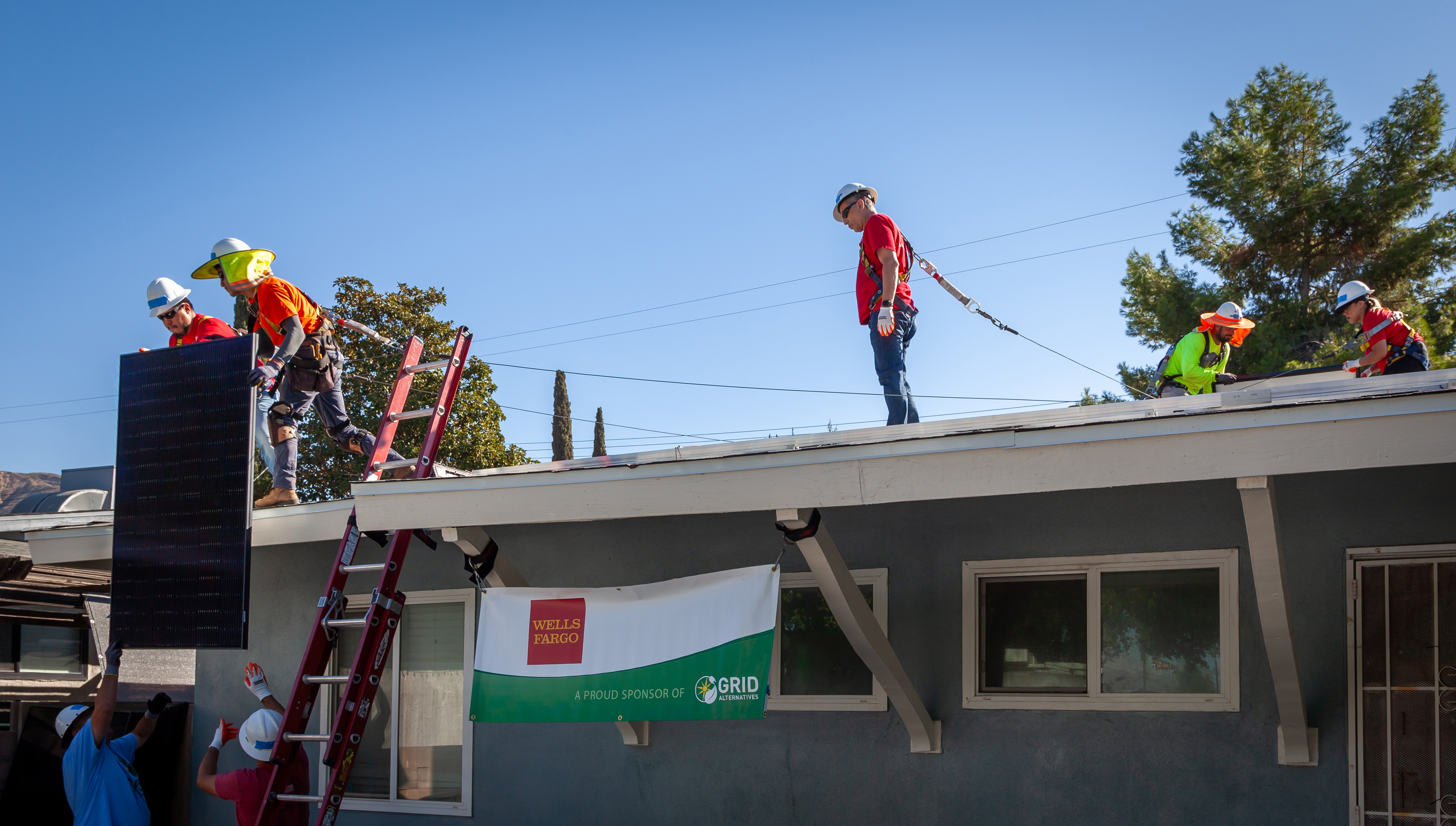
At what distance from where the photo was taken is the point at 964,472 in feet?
16.1

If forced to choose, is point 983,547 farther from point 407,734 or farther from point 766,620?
point 407,734


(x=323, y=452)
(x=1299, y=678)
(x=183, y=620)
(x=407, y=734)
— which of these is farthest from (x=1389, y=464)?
(x=323, y=452)

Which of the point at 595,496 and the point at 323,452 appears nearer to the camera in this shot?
the point at 595,496

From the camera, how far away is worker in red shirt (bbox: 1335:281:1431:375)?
285 inches

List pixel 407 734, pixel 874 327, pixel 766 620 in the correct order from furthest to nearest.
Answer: pixel 407 734 → pixel 874 327 → pixel 766 620

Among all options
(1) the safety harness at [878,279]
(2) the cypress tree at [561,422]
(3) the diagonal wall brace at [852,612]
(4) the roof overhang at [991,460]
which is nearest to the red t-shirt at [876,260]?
(1) the safety harness at [878,279]

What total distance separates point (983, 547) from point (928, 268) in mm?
2256

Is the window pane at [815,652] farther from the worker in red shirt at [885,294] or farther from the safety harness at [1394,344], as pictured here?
the safety harness at [1394,344]

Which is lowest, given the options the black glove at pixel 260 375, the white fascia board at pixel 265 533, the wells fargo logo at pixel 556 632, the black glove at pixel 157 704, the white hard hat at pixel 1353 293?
→ the black glove at pixel 157 704

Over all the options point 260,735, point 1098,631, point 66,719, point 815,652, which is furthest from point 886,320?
point 66,719

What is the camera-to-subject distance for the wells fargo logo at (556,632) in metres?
5.87

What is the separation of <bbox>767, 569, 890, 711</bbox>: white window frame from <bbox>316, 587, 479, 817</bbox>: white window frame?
1926mm

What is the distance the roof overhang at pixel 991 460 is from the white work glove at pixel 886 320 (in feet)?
2.11

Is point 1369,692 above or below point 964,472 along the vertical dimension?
below
